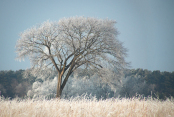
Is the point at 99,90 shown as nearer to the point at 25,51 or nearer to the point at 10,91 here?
the point at 25,51

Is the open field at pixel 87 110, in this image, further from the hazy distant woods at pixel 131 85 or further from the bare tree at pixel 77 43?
the hazy distant woods at pixel 131 85

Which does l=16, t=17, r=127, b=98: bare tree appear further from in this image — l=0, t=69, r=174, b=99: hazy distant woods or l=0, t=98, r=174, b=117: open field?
l=0, t=69, r=174, b=99: hazy distant woods

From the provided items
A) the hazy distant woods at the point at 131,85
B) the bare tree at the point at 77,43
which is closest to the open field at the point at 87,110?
the bare tree at the point at 77,43

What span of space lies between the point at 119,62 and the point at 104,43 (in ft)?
7.75

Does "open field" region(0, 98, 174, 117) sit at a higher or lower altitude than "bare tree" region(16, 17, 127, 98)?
lower

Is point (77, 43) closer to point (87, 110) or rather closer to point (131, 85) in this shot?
point (87, 110)

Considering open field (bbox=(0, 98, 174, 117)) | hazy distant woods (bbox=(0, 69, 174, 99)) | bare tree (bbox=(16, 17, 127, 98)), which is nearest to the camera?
open field (bbox=(0, 98, 174, 117))

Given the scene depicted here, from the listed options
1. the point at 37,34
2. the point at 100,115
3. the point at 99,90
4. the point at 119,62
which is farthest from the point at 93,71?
the point at 99,90

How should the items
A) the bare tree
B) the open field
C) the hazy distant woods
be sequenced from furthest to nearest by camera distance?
the hazy distant woods → the bare tree → the open field

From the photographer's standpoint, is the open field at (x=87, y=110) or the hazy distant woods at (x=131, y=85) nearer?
the open field at (x=87, y=110)

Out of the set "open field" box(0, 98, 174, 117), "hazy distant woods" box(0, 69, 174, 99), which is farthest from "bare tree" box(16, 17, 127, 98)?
"hazy distant woods" box(0, 69, 174, 99)

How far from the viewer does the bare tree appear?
1246cm

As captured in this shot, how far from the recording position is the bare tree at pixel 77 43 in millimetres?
12461

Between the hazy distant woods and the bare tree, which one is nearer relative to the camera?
the bare tree
